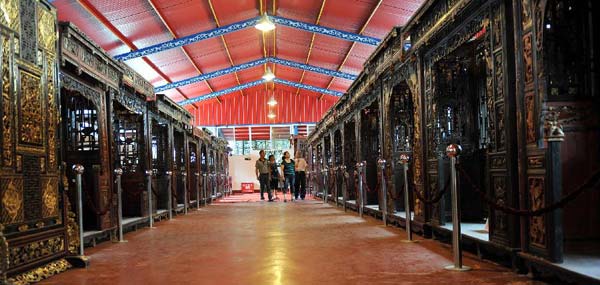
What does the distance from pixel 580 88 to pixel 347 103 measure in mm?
10007

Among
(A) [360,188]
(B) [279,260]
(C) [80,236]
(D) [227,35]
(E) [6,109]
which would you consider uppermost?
(D) [227,35]

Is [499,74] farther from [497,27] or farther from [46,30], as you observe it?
[46,30]

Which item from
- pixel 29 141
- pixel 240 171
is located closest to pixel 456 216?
pixel 29 141

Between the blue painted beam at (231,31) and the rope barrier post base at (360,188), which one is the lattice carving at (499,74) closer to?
the rope barrier post base at (360,188)

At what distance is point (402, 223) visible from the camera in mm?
8898

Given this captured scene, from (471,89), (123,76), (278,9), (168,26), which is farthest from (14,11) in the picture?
(278,9)

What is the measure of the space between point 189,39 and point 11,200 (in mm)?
16431

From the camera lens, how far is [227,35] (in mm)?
22750

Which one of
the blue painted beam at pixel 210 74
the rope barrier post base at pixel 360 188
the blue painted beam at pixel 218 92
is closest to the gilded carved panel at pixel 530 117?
the rope barrier post base at pixel 360 188

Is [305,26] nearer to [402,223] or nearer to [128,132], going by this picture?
[128,132]

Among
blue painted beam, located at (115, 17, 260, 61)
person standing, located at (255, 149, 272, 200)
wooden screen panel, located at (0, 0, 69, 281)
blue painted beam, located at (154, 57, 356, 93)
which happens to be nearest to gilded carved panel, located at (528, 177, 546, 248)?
wooden screen panel, located at (0, 0, 69, 281)

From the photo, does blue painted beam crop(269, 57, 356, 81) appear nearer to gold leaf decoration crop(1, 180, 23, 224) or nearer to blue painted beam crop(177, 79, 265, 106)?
blue painted beam crop(177, 79, 265, 106)

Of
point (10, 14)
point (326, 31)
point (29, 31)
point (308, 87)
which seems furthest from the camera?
point (308, 87)

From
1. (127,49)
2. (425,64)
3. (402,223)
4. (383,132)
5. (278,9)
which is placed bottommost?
(402,223)
